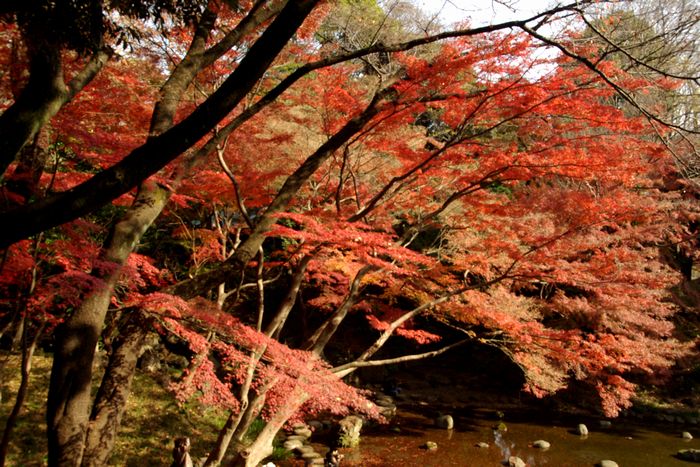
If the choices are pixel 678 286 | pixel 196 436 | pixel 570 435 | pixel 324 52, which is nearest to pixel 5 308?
pixel 196 436

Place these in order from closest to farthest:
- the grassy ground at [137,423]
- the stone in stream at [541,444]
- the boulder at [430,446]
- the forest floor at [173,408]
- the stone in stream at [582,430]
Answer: the grassy ground at [137,423]
the forest floor at [173,408]
the boulder at [430,446]
the stone in stream at [541,444]
the stone in stream at [582,430]

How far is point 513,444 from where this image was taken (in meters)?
10.0

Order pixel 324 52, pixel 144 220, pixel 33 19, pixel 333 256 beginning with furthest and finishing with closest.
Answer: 1. pixel 324 52
2. pixel 333 256
3. pixel 144 220
4. pixel 33 19

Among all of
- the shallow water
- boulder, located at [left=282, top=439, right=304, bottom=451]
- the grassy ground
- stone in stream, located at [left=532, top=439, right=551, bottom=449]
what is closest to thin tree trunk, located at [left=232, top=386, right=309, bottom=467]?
the grassy ground

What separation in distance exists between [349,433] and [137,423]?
3.91 meters

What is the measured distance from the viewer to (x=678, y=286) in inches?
563

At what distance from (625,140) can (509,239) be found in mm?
2458

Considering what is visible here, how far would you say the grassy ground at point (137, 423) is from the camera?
6598mm

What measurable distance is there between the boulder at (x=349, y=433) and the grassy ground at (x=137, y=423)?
232 centimetres

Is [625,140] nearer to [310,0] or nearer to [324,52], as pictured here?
[324,52]

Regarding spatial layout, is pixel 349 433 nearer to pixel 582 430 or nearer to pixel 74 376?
pixel 582 430

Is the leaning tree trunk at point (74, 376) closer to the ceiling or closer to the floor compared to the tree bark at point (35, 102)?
closer to the floor

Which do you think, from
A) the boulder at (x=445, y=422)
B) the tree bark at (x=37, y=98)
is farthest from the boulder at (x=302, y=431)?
the tree bark at (x=37, y=98)

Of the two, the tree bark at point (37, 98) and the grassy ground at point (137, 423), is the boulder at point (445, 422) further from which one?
the tree bark at point (37, 98)
